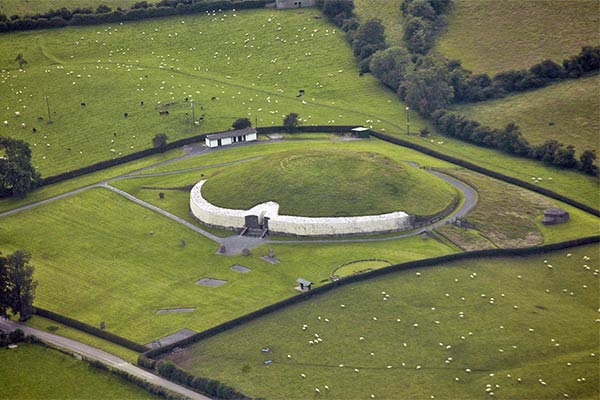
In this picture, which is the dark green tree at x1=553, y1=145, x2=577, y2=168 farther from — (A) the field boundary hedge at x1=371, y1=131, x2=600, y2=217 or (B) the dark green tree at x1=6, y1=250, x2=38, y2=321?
(B) the dark green tree at x1=6, y1=250, x2=38, y2=321

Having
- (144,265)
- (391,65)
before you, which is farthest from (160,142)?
(391,65)

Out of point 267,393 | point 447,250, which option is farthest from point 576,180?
point 267,393

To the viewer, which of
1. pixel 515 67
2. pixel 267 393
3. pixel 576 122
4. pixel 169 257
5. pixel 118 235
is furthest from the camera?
pixel 515 67

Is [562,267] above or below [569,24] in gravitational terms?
below

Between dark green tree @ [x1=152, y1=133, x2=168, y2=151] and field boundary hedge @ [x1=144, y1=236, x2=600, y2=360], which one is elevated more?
dark green tree @ [x1=152, y1=133, x2=168, y2=151]

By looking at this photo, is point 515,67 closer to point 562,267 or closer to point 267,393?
point 562,267

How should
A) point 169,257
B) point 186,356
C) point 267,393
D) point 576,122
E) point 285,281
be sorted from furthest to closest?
1. point 576,122
2. point 169,257
3. point 285,281
4. point 186,356
5. point 267,393

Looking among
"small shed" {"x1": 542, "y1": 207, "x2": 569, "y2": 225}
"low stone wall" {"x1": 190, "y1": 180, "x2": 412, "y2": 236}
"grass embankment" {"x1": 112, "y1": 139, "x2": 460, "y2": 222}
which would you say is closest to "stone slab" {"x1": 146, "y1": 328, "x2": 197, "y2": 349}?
"low stone wall" {"x1": 190, "y1": 180, "x2": 412, "y2": 236}

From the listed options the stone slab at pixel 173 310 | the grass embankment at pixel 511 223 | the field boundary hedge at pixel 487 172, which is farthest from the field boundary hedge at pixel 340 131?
the stone slab at pixel 173 310
